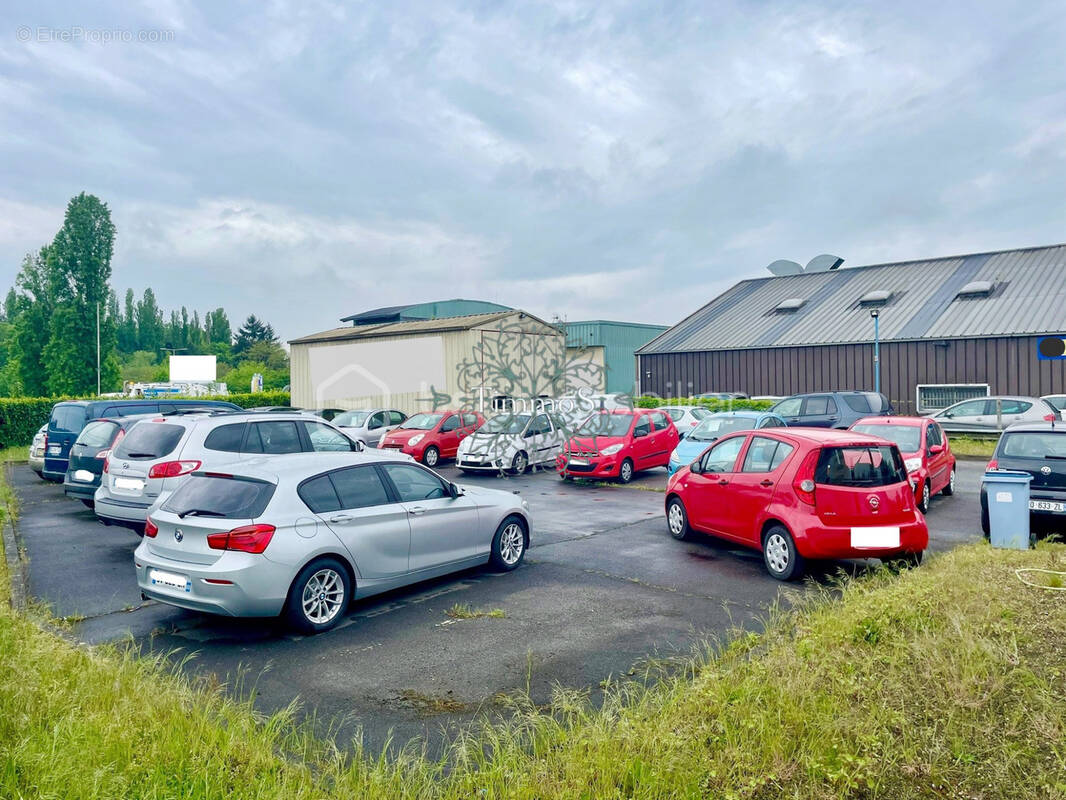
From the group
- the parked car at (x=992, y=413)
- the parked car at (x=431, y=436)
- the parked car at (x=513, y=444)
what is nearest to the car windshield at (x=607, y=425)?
the parked car at (x=513, y=444)

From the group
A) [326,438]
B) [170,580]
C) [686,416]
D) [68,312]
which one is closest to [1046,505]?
[170,580]

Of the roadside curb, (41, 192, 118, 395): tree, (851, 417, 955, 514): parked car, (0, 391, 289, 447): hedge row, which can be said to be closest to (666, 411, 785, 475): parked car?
(851, 417, 955, 514): parked car

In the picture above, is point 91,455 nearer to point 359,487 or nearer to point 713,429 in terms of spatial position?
point 359,487

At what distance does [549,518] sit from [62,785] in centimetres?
909

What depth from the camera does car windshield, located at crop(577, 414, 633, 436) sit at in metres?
17.0

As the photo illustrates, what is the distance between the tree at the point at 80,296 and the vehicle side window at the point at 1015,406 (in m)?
58.5

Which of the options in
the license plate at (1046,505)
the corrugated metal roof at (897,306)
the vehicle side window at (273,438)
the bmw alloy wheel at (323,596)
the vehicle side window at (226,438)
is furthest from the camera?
the corrugated metal roof at (897,306)

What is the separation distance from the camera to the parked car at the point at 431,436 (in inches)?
784

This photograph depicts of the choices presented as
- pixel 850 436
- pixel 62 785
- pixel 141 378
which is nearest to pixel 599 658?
pixel 62 785

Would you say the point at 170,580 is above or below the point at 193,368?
below

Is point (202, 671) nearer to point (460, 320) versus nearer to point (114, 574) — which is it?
point (114, 574)

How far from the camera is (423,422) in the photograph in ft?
68.3

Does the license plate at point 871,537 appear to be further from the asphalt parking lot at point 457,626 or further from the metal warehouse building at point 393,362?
the metal warehouse building at point 393,362

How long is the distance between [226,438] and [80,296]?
5959 cm
